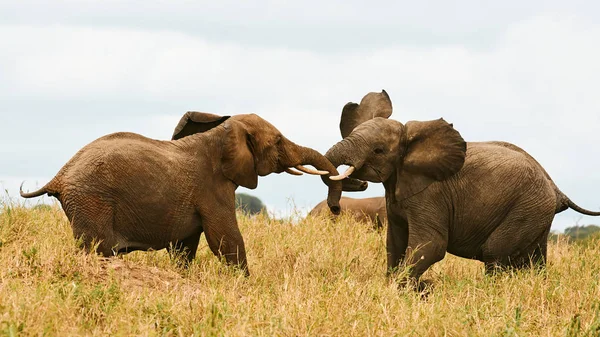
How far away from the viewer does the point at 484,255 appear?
9.48m

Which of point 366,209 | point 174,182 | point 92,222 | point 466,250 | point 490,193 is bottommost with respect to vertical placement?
point 366,209

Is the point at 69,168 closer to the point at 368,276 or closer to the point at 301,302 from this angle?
the point at 301,302

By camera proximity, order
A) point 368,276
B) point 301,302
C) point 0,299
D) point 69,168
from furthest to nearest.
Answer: point 368,276 < point 69,168 < point 301,302 < point 0,299

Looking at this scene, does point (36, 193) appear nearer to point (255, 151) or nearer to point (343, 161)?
point (255, 151)

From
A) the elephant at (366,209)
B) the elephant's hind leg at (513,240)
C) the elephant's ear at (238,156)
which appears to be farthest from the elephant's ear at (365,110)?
the elephant at (366,209)

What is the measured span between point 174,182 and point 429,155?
236cm

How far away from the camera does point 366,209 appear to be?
602 inches

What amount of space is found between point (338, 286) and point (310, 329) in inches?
47.5

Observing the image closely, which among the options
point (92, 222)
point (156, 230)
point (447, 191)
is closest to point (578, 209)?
point (447, 191)

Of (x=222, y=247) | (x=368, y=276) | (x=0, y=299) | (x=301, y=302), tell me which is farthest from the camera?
(x=368, y=276)

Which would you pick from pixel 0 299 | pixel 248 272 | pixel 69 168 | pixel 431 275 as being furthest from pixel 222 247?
pixel 0 299

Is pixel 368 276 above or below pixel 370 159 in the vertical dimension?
below

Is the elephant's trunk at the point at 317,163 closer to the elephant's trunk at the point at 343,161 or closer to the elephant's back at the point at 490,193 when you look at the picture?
the elephant's trunk at the point at 343,161

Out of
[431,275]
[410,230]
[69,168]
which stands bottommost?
[431,275]
